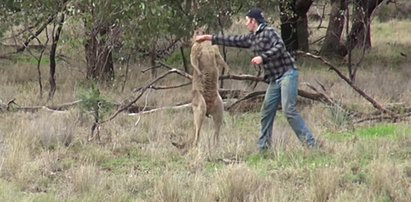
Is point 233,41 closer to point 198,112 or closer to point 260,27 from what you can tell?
point 260,27

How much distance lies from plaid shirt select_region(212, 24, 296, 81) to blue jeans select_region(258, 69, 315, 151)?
0.10 m

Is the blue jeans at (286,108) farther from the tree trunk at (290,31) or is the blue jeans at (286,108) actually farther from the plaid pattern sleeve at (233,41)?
the tree trunk at (290,31)

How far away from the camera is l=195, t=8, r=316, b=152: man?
28.7ft

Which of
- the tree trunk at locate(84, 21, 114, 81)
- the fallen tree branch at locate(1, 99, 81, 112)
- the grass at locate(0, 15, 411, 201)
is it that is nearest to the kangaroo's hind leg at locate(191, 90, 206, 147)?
the grass at locate(0, 15, 411, 201)

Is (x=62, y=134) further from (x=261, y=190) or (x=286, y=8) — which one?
(x=286, y=8)

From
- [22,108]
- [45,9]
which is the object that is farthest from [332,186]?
[45,9]

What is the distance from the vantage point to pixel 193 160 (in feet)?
27.9

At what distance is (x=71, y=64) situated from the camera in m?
17.8

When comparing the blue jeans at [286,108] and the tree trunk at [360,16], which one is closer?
the blue jeans at [286,108]

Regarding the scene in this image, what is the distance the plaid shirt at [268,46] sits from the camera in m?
8.72

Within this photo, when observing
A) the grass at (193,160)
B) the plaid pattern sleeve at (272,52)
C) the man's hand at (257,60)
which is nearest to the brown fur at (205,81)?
the grass at (193,160)

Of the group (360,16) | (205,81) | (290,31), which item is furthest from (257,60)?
(290,31)

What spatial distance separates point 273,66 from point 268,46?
9.9 inches

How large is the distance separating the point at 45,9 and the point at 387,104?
6.12 metres
